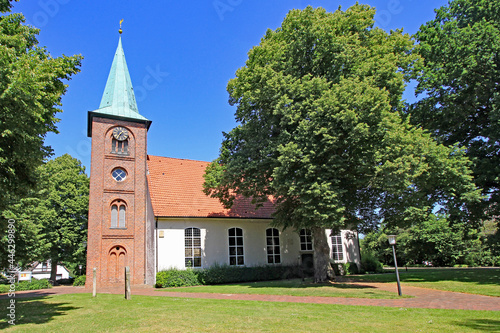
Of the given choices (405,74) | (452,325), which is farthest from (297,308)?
(405,74)

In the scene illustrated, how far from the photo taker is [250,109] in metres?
19.1

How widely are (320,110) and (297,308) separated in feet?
28.2

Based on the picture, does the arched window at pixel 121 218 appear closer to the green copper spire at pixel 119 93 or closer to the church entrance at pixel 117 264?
the church entrance at pixel 117 264

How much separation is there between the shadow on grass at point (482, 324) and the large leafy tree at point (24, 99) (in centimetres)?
1076

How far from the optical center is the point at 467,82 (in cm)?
1956

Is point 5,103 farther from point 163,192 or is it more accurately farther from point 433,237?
point 433,237

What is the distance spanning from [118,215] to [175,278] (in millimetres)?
7668

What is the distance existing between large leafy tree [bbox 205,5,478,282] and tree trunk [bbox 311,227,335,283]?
6 cm

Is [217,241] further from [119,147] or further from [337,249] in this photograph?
[119,147]

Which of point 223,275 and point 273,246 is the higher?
point 273,246

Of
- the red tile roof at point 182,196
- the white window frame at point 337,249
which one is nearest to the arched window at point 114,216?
the red tile roof at point 182,196

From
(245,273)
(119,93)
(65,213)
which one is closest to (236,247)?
(245,273)

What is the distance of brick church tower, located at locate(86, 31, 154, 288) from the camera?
24.6 metres

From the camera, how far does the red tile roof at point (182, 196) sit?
2456cm
